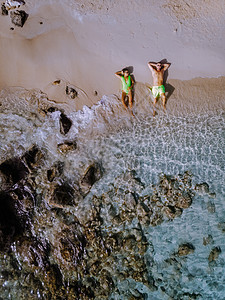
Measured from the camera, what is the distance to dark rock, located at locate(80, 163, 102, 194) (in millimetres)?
8422

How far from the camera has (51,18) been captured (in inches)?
324

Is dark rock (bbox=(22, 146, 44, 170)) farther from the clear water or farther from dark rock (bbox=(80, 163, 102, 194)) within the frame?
dark rock (bbox=(80, 163, 102, 194))

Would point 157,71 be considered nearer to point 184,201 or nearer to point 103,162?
point 103,162

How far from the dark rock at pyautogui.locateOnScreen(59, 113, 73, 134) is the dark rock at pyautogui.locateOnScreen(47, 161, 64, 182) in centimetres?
111

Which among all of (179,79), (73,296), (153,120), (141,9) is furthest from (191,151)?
(73,296)

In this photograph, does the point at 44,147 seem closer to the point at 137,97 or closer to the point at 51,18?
the point at 137,97

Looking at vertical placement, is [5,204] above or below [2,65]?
below

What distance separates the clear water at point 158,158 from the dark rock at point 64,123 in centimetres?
14

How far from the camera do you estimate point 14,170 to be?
8570 mm

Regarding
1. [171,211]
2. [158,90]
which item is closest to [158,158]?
[171,211]

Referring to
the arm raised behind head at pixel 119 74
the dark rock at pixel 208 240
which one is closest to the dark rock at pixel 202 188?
the dark rock at pixel 208 240

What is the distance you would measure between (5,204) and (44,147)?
2363 millimetres

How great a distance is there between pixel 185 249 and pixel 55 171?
5.03m

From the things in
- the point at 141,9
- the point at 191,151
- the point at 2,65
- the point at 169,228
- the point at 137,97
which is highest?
the point at 141,9
